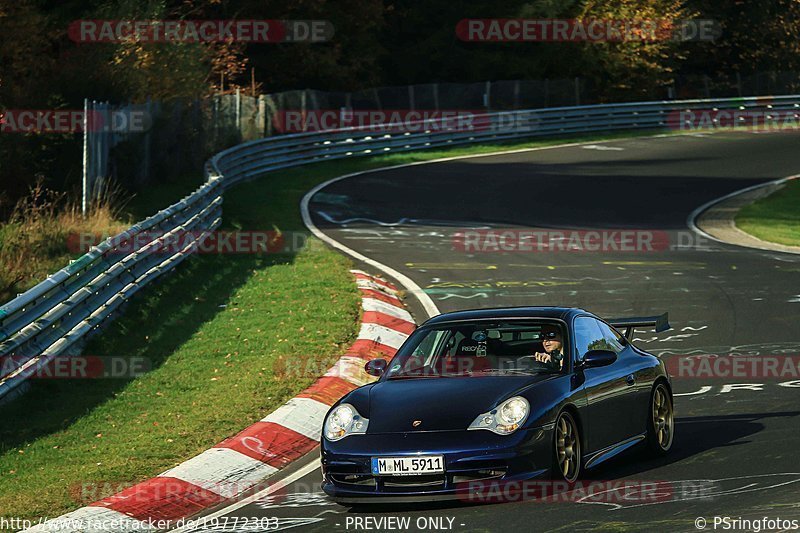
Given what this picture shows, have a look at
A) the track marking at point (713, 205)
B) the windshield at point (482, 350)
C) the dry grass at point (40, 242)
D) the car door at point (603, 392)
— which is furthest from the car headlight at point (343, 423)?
the track marking at point (713, 205)

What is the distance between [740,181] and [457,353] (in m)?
26.1

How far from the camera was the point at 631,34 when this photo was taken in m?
59.2

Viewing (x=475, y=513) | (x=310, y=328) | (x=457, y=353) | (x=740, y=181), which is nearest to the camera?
(x=475, y=513)

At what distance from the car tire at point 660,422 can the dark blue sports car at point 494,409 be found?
0.04ft

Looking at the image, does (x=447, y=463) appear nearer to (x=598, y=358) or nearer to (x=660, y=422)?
(x=598, y=358)

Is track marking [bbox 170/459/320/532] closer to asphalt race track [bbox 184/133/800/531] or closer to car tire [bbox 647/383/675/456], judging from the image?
asphalt race track [bbox 184/133/800/531]

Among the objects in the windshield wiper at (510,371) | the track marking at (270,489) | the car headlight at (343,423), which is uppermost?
the windshield wiper at (510,371)

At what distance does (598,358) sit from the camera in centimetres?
1002

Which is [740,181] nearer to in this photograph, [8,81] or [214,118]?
[214,118]

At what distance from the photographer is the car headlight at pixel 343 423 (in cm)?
948

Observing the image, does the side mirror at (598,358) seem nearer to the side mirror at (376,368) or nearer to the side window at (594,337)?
the side window at (594,337)

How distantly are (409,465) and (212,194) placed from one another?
16.4 meters

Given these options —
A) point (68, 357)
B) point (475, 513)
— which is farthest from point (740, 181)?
point (475, 513)

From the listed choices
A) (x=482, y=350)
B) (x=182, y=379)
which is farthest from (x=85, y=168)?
(x=482, y=350)
